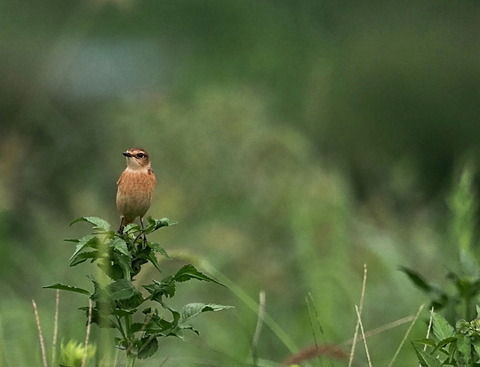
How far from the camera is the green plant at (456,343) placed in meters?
2.80

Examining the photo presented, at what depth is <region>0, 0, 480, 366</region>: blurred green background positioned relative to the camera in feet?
18.8

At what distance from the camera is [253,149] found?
21.5 feet

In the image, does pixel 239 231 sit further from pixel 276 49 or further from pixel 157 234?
pixel 276 49

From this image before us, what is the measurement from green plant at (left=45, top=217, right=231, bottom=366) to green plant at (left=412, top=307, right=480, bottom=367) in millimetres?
503

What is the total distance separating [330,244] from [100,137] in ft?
8.71

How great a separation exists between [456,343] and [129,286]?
2.51 ft

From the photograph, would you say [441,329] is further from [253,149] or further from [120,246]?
[253,149]

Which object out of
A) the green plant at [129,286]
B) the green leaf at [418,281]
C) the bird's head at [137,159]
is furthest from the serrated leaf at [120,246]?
the green leaf at [418,281]

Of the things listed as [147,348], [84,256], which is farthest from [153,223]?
[147,348]

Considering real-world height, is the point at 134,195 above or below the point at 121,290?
above

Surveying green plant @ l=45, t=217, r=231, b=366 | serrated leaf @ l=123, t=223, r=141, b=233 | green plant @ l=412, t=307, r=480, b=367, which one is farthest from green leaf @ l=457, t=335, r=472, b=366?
serrated leaf @ l=123, t=223, r=141, b=233

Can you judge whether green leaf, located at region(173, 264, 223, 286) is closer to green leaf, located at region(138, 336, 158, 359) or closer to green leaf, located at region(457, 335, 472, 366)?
green leaf, located at region(138, 336, 158, 359)

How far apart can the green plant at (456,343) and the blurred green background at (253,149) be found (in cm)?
112

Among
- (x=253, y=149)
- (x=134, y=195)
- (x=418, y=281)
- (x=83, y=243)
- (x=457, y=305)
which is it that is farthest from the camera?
(x=253, y=149)
